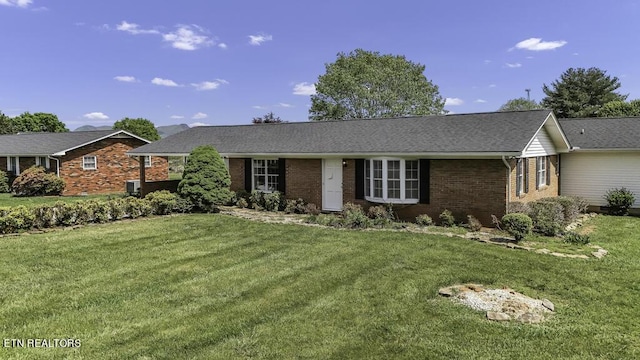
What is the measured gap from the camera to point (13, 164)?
86.7ft

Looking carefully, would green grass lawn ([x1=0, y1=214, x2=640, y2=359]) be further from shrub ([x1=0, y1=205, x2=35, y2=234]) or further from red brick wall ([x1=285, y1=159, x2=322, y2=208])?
red brick wall ([x1=285, y1=159, x2=322, y2=208])

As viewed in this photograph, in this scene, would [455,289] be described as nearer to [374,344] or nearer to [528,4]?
[374,344]

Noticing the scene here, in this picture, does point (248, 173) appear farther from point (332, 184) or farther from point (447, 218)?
point (447, 218)

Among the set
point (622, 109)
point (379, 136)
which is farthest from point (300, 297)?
point (622, 109)

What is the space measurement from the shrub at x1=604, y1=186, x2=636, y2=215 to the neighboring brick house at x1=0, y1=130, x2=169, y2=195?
1028 inches

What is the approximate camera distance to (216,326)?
5.42 meters

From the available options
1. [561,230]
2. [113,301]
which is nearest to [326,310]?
[113,301]

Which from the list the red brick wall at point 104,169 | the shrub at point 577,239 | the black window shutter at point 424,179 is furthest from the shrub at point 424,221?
the red brick wall at point 104,169

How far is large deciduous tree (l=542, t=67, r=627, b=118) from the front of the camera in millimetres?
44938

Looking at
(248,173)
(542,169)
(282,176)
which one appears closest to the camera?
(542,169)

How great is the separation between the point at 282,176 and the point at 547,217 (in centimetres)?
1012

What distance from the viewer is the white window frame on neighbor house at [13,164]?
26.1 m

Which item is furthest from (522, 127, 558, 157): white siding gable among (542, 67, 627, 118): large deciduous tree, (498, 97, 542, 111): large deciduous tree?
(498, 97, 542, 111): large deciduous tree

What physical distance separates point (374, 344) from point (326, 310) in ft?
4.06
